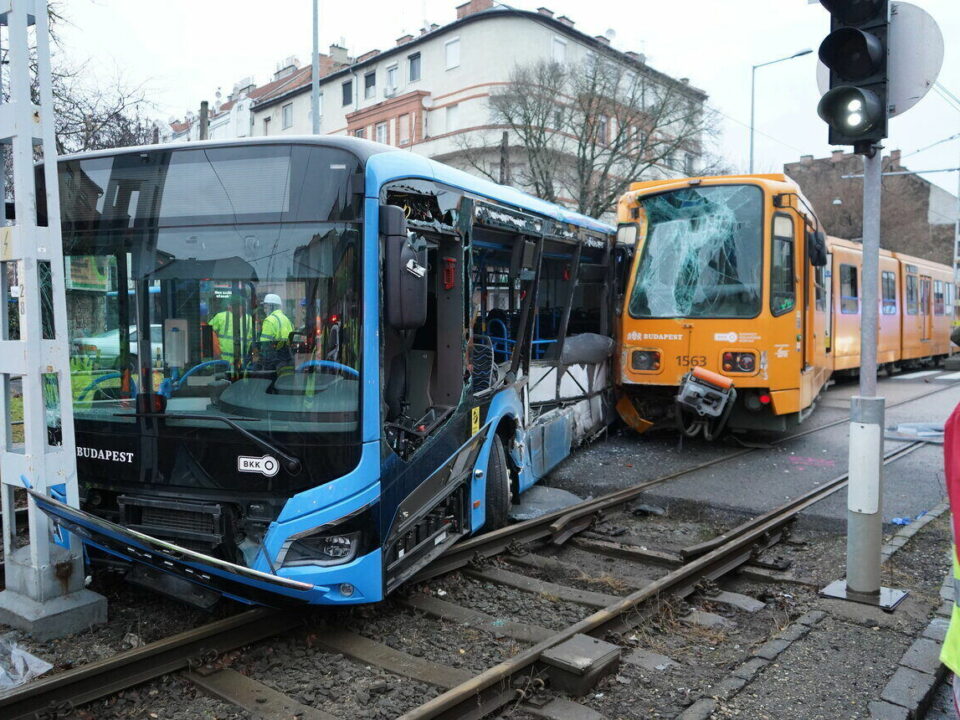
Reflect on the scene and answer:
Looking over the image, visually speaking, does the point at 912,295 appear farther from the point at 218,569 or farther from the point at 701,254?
the point at 218,569

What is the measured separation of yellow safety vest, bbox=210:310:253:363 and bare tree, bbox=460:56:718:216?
85.8 ft

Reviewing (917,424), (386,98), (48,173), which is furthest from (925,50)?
(386,98)

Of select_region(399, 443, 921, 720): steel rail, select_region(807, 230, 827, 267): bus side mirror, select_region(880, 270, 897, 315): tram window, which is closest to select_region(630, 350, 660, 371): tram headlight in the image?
select_region(807, 230, 827, 267): bus side mirror

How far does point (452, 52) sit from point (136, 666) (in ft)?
131

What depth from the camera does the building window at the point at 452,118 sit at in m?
39.8

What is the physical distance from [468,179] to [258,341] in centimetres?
219

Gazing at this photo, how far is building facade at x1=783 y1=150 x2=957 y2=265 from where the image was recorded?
4322 cm

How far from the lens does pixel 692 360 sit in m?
9.70

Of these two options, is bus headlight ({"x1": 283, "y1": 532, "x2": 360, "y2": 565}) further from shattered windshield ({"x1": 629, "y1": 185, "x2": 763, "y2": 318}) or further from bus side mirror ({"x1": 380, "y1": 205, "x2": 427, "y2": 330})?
shattered windshield ({"x1": 629, "y1": 185, "x2": 763, "y2": 318})

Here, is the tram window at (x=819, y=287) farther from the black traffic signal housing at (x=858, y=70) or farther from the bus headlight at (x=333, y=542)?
the bus headlight at (x=333, y=542)

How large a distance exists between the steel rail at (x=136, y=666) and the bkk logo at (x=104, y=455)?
1.04 metres

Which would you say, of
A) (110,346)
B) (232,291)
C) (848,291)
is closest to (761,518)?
(232,291)

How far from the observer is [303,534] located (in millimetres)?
4062

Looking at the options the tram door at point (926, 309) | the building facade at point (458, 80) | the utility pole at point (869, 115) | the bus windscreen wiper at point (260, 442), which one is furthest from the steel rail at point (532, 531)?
the building facade at point (458, 80)
